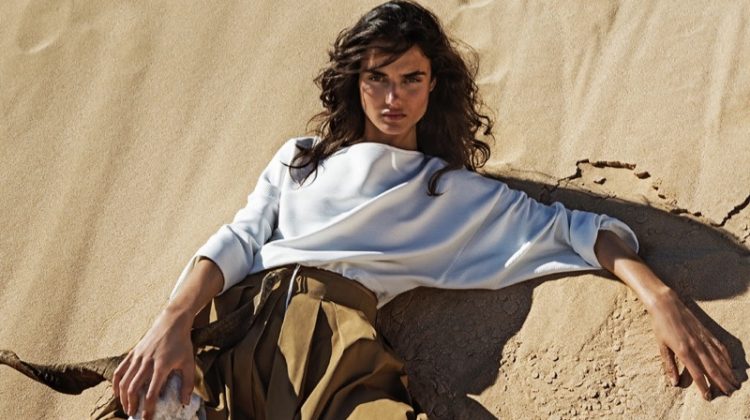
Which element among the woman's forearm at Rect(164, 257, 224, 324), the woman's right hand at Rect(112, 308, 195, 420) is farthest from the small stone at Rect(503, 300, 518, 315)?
the woman's right hand at Rect(112, 308, 195, 420)

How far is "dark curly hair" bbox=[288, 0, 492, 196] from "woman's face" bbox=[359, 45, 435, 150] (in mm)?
29

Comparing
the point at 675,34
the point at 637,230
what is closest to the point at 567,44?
the point at 675,34

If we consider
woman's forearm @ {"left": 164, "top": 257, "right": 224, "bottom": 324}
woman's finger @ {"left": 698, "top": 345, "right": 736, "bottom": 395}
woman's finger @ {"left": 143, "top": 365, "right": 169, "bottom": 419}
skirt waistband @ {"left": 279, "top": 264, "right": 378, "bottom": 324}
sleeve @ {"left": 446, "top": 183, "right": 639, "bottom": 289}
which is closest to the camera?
woman's finger @ {"left": 143, "top": 365, "right": 169, "bottom": 419}

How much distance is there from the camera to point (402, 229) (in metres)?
3.20

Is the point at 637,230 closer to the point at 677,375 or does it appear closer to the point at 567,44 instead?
the point at 677,375

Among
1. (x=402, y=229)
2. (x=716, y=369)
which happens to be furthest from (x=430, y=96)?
(x=716, y=369)

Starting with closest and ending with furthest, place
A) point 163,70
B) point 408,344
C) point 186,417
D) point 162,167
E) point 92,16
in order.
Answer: point 186,417, point 408,344, point 162,167, point 163,70, point 92,16

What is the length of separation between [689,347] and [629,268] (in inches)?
12.8

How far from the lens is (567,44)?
4.20 meters

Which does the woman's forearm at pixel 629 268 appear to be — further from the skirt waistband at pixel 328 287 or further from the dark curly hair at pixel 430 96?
the skirt waistband at pixel 328 287

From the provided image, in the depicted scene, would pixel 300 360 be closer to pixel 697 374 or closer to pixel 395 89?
pixel 395 89

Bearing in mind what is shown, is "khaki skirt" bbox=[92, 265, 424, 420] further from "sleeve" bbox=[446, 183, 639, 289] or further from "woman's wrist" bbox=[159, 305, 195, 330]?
"sleeve" bbox=[446, 183, 639, 289]

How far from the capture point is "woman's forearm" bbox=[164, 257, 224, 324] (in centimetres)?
289

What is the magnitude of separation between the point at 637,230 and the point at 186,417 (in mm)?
1615
